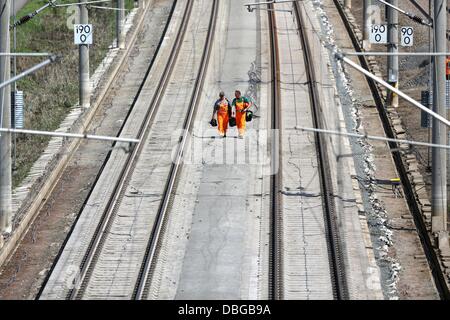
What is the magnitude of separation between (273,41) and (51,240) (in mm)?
20506

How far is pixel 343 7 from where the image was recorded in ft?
170

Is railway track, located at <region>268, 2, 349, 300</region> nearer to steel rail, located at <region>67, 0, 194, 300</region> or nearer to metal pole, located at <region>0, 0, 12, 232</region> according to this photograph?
steel rail, located at <region>67, 0, 194, 300</region>

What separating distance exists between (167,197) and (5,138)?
13.2 ft

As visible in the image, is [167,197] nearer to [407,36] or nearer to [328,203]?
[328,203]

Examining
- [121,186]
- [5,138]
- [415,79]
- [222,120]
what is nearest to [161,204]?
[121,186]

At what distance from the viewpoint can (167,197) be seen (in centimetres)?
2884

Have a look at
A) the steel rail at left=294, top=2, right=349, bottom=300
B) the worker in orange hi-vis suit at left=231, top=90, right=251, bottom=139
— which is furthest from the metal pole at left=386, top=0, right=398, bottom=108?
the worker in orange hi-vis suit at left=231, top=90, right=251, bottom=139

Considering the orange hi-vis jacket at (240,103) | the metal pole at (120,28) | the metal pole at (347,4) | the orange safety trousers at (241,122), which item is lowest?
the orange safety trousers at (241,122)

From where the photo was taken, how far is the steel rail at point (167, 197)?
78.3ft

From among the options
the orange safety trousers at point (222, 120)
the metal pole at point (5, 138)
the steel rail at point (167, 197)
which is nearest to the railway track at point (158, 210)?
the steel rail at point (167, 197)

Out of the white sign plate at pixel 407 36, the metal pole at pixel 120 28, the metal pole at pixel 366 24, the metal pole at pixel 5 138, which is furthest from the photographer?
the metal pole at pixel 120 28

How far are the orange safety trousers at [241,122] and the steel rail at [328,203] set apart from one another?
6.67ft

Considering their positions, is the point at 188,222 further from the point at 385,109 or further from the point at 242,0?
the point at 242,0

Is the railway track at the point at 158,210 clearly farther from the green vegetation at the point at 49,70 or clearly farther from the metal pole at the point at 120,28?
the green vegetation at the point at 49,70
